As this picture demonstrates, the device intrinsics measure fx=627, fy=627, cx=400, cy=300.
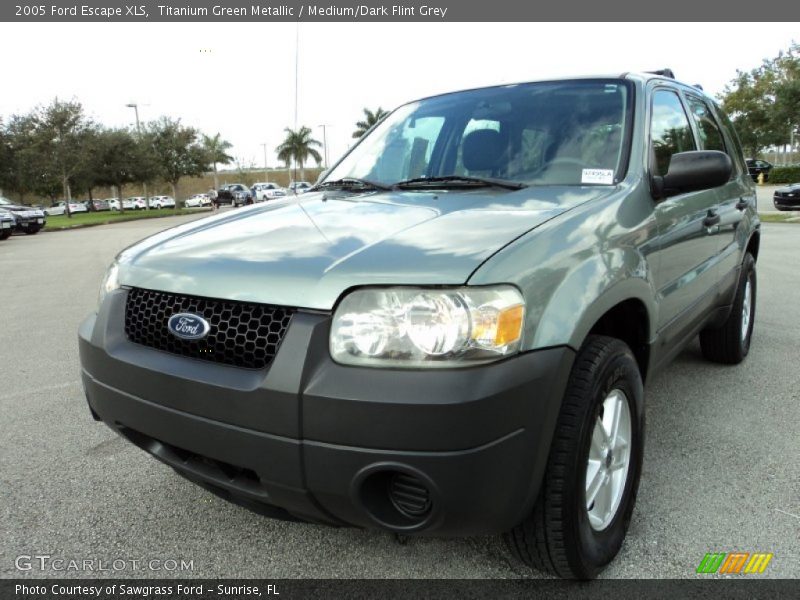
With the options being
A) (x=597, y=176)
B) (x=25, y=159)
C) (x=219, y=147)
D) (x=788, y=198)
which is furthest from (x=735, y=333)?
(x=219, y=147)

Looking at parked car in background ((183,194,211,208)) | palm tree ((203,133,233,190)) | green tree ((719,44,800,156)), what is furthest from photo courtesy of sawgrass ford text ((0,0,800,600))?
palm tree ((203,133,233,190))

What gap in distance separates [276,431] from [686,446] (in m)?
2.24

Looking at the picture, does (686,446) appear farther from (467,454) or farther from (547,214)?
(467,454)

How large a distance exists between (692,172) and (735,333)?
2.09 m

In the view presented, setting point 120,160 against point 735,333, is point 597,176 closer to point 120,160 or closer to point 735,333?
point 735,333

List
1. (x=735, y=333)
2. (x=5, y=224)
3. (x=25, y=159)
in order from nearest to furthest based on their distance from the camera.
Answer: (x=735, y=333), (x=5, y=224), (x=25, y=159)

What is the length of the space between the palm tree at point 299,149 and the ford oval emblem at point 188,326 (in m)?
65.8

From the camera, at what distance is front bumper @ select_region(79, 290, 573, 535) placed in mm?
1556

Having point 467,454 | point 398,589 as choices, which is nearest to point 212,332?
point 467,454

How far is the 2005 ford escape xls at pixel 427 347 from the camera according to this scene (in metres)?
1.60

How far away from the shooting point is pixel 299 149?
6600 cm

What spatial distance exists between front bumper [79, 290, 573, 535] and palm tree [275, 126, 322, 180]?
66044mm

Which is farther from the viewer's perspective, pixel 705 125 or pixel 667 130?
pixel 705 125

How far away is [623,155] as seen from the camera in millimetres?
2551
